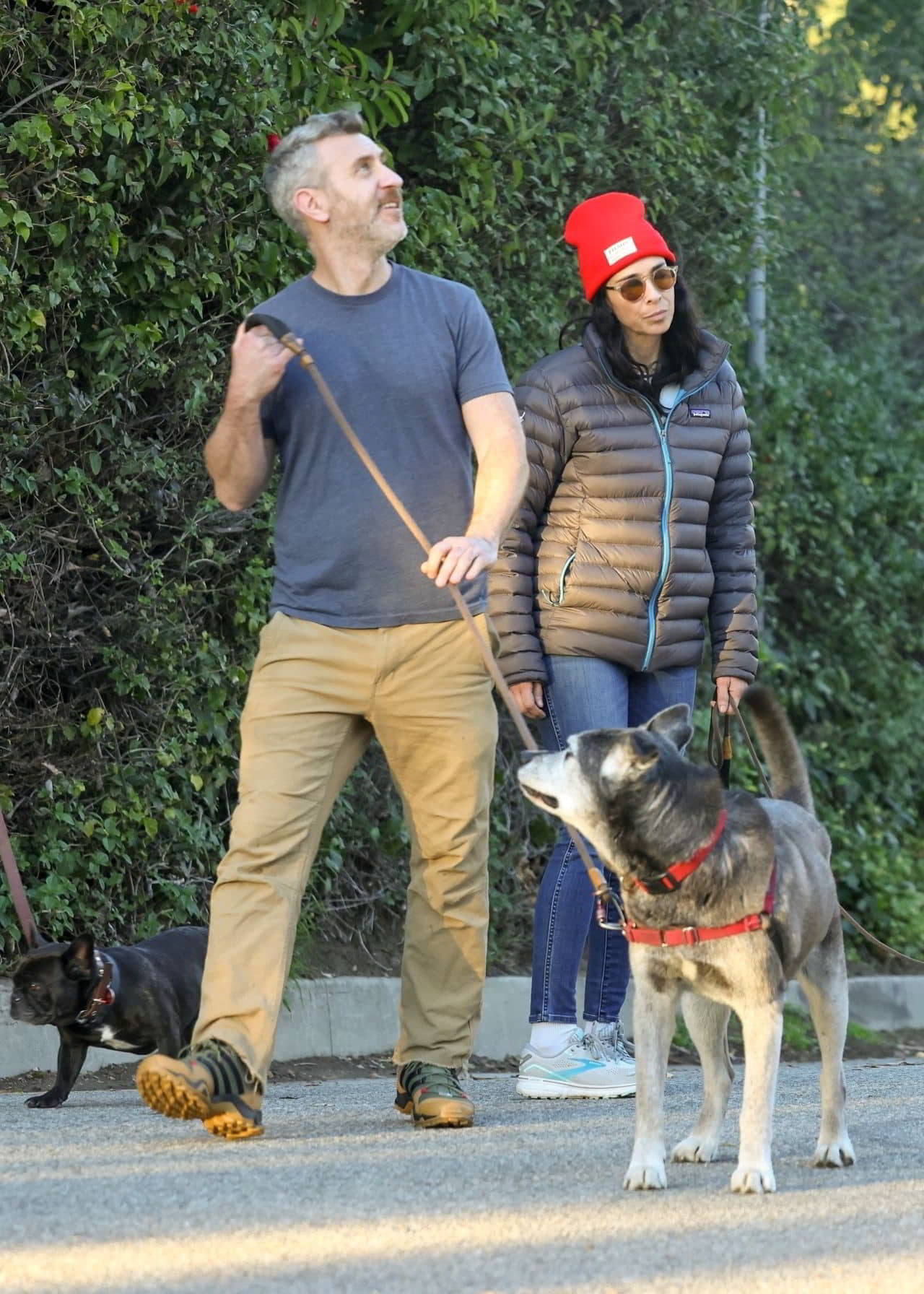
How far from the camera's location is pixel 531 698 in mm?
6020

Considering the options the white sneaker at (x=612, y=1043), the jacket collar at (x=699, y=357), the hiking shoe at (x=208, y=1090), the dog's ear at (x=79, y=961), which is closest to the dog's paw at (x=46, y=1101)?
the dog's ear at (x=79, y=961)

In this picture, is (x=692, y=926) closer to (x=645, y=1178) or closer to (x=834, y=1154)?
(x=645, y=1178)

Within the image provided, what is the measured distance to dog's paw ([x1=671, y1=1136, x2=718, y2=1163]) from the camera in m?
4.61

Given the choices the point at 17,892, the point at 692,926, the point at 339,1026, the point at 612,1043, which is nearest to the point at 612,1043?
the point at 612,1043

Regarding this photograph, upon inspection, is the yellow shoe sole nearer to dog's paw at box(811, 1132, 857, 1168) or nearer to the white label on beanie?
dog's paw at box(811, 1132, 857, 1168)

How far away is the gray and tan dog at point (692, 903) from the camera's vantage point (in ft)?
13.8

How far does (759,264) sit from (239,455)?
6158 mm

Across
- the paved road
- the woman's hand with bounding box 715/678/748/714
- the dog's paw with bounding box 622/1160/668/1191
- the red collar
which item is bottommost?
the paved road

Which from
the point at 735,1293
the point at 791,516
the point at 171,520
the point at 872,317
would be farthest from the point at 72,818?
the point at 872,317

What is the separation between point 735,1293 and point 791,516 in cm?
833

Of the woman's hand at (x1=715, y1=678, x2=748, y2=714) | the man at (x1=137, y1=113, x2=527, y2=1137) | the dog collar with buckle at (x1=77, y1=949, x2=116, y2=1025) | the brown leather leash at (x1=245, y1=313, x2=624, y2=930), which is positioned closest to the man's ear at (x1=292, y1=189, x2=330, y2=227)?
the man at (x1=137, y1=113, x2=527, y2=1137)

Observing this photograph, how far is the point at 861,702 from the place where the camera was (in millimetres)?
11594

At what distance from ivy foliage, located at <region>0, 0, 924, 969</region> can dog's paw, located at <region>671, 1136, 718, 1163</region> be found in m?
2.73

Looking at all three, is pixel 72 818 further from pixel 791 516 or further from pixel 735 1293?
pixel 791 516
